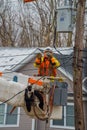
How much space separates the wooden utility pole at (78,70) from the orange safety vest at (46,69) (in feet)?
1.91

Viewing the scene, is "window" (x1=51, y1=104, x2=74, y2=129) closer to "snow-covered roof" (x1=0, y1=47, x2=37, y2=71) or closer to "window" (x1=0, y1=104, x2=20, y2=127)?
"window" (x1=0, y1=104, x2=20, y2=127)

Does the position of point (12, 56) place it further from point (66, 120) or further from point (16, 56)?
point (66, 120)

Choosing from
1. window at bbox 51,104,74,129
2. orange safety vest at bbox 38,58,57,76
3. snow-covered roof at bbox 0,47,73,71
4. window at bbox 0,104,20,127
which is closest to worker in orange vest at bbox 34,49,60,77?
orange safety vest at bbox 38,58,57,76

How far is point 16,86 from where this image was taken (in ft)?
18.8

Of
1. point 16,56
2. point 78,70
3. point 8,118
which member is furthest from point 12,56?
point 78,70

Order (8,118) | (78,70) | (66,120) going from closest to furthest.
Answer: (78,70), (66,120), (8,118)

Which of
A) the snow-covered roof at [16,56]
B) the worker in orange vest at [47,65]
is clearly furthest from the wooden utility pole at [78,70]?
the snow-covered roof at [16,56]

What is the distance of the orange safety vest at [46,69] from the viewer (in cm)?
798

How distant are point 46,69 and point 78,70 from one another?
82 cm

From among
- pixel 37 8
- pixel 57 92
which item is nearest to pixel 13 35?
pixel 37 8

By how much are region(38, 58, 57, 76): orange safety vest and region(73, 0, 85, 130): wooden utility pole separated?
1.91 ft

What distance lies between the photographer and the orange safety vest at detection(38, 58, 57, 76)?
26.2ft

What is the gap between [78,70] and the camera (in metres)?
8.02

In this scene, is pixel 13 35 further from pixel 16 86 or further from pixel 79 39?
pixel 16 86
